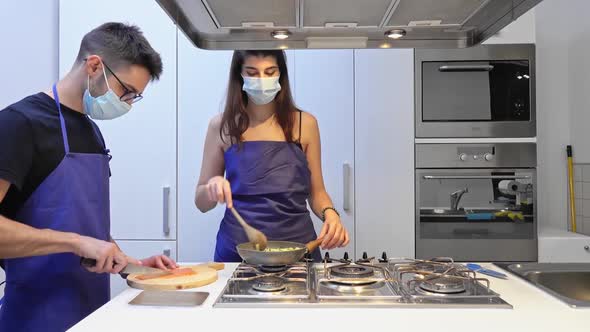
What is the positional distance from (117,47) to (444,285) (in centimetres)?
97

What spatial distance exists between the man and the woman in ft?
1.06

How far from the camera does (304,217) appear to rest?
1509mm

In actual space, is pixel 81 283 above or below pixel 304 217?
below

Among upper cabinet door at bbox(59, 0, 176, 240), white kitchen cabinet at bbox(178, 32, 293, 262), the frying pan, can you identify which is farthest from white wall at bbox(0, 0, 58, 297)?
the frying pan

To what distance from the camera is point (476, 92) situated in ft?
6.83

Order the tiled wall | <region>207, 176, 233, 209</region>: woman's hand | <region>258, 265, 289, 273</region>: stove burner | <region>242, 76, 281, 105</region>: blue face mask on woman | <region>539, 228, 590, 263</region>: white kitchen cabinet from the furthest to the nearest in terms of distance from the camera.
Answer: the tiled wall
<region>539, 228, 590, 263</region>: white kitchen cabinet
<region>242, 76, 281, 105</region>: blue face mask on woman
<region>207, 176, 233, 209</region>: woman's hand
<region>258, 265, 289, 273</region>: stove burner

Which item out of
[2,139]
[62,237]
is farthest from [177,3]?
[62,237]

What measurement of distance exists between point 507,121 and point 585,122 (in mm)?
491

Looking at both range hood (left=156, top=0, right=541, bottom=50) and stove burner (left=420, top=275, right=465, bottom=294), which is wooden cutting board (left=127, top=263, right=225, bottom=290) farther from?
range hood (left=156, top=0, right=541, bottom=50)

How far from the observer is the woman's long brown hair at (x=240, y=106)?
1506mm

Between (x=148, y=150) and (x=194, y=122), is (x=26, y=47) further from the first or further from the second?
(x=194, y=122)

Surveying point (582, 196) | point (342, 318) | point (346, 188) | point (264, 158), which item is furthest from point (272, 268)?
point (582, 196)

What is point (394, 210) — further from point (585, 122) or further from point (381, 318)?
point (381, 318)

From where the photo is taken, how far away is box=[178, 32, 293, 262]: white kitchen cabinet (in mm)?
2068
